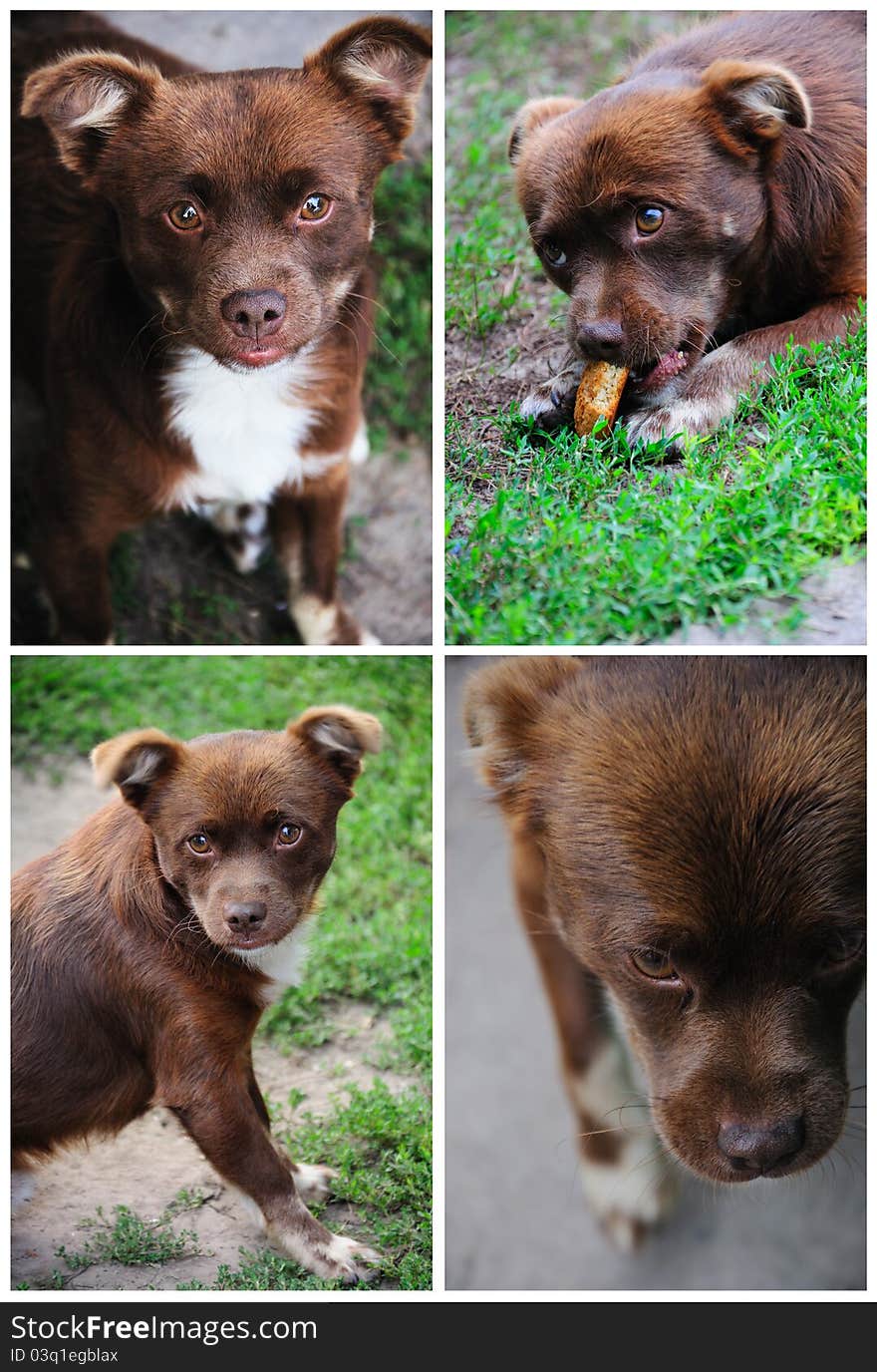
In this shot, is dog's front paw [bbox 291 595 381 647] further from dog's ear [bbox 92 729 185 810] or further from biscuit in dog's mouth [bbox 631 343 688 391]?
biscuit in dog's mouth [bbox 631 343 688 391]

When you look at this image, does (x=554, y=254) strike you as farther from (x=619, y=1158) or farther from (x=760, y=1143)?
(x=619, y=1158)

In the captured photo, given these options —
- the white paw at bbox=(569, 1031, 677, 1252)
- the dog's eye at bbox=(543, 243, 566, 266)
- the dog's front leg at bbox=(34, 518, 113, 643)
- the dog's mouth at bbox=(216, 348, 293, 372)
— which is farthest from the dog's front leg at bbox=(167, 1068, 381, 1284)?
the dog's eye at bbox=(543, 243, 566, 266)

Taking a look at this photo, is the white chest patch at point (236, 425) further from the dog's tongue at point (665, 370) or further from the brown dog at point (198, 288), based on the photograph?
the dog's tongue at point (665, 370)

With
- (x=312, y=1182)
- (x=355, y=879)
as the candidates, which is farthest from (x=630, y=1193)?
(x=355, y=879)
